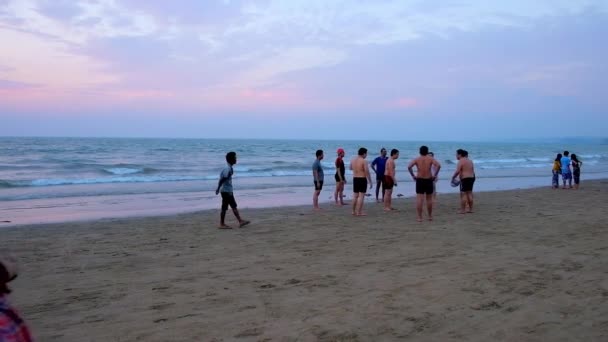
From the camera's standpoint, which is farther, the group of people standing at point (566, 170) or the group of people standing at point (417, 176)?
the group of people standing at point (566, 170)

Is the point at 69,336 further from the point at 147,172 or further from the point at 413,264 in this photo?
the point at 147,172

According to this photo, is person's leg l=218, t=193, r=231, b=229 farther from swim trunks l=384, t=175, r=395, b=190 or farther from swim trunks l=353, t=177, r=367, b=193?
→ swim trunks l=384, t=175, r=395, b=190

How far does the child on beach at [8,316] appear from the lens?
7.83ft

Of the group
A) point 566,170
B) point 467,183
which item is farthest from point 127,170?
point 467,183

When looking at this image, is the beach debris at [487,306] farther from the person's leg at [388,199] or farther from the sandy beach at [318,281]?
the person's leg at [388,199]

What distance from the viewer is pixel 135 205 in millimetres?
14742

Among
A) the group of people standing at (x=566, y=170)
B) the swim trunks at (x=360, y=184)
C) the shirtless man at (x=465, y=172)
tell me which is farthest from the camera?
the group of people standing at (x=566, y=170)

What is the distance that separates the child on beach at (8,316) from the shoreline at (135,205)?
9.44 m

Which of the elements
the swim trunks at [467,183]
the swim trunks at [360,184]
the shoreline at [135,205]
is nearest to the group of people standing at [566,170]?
the shoreline at [135,205]

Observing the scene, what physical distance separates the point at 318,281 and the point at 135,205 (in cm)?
1048

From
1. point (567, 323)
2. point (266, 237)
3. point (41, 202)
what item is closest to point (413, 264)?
point (567, 323)

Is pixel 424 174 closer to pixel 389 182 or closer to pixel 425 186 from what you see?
pixel 425 186

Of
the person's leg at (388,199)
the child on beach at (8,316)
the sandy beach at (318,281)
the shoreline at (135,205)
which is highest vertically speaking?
the child on beach at (8,316)

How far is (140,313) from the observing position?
4.67 m
